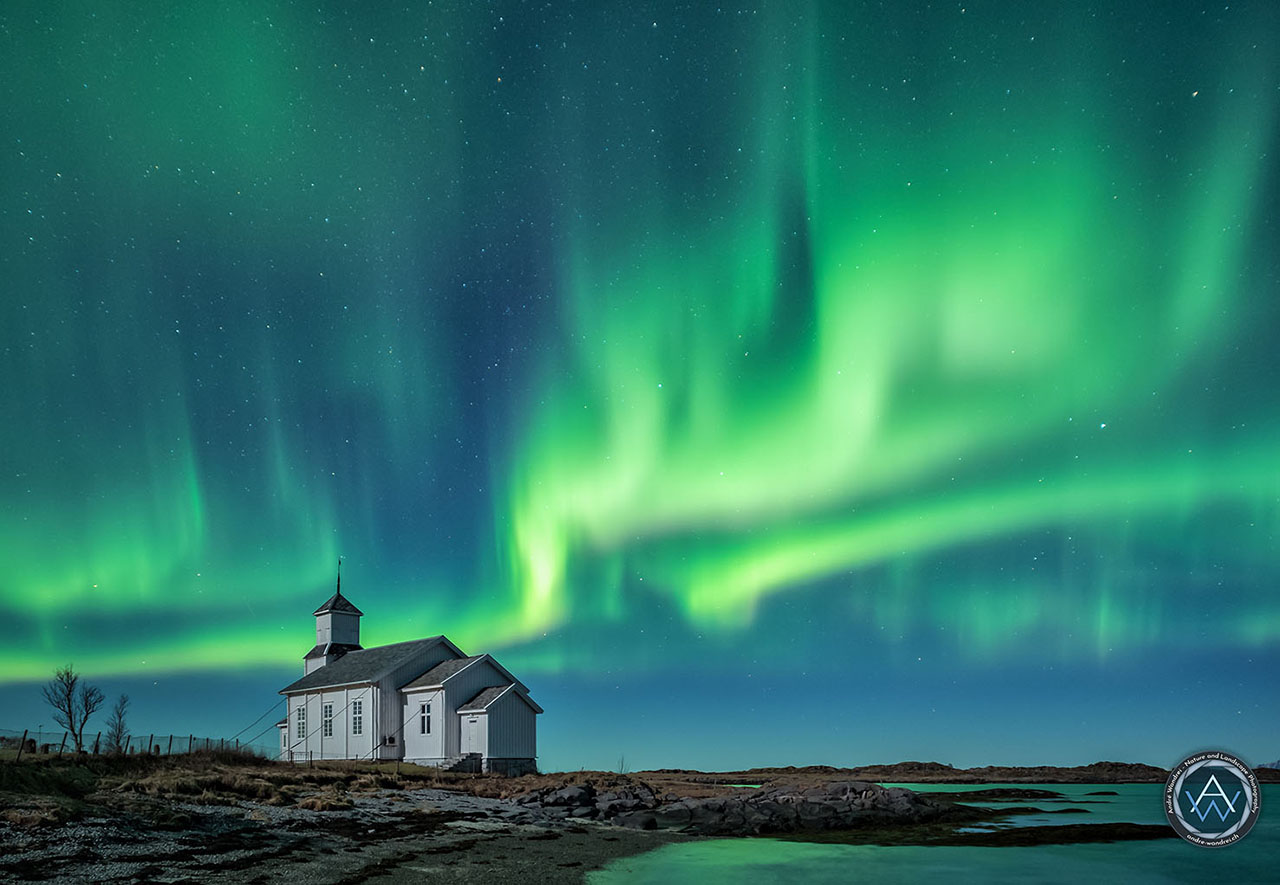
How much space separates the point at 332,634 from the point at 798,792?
35.6 metres

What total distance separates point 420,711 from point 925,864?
29741 mm

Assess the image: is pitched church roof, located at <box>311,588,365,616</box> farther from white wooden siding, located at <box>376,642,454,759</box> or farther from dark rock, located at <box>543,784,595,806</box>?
dark rock, located at <box>543,784,595,806</box>

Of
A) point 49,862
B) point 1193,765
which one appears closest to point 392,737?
point 49,862

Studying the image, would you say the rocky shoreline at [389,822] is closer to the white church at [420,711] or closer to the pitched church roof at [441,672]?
the white church at [420,711]

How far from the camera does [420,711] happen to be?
51.3 metres

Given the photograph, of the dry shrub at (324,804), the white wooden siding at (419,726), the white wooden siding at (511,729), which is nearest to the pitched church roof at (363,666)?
the white wooden siding at (419,726)

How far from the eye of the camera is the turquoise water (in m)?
26.3

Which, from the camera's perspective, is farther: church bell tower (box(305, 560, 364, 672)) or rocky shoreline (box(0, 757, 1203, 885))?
church bell tower (box(305, 560, 364, 672))

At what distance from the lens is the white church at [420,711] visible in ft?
162

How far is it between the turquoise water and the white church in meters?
18.7

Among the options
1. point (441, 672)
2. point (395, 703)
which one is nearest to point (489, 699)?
point (441, 672)

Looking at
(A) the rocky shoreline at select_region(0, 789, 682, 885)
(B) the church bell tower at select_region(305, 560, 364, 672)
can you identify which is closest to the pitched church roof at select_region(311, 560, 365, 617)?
(B) the church bell tower at select_region(305, 560, 364, 672)

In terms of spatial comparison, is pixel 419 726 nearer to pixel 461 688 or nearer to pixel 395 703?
pixel 395 703

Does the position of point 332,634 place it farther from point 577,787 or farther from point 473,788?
point 577,787
